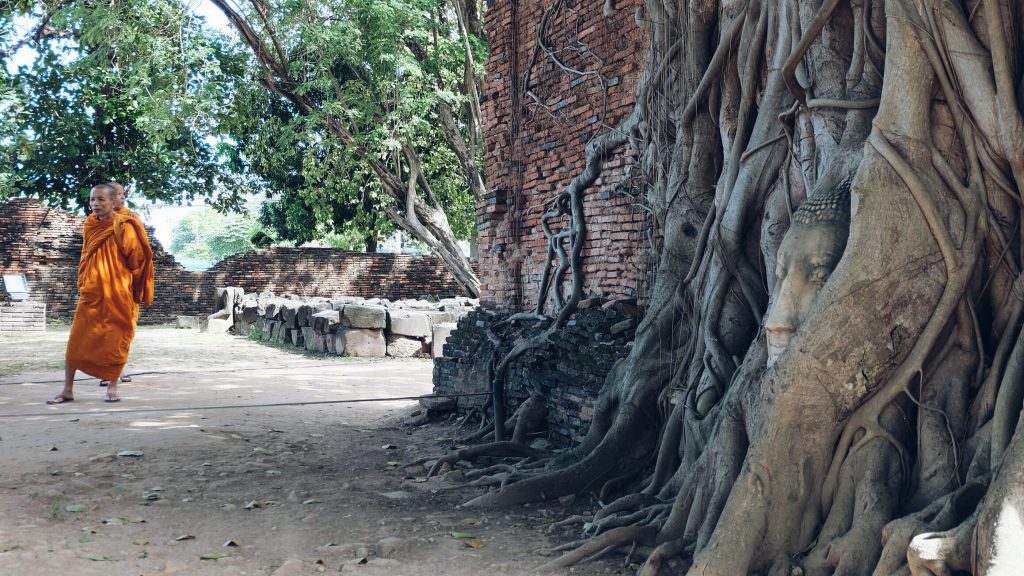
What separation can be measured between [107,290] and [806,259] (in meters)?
6.07

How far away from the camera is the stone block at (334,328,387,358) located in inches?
494

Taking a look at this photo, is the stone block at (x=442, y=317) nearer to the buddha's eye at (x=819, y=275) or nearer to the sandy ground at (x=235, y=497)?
the sandy ground at (x=235, y=497)

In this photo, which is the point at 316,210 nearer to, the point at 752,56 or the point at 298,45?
the point at 298,45

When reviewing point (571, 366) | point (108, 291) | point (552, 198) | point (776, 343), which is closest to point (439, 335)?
point (108, 291)

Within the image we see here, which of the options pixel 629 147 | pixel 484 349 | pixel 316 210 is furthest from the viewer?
pixel 316 210

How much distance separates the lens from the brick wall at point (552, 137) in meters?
5.95

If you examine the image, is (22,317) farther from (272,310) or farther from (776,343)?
(776,343)

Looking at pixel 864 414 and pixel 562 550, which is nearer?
pixel 864 414

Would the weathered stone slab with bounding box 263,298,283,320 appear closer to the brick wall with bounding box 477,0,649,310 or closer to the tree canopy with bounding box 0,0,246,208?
the tree canopy with bounding box 0,0,246,208

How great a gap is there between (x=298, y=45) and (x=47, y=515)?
38.8ft

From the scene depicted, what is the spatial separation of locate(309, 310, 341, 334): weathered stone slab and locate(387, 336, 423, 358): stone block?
0.89 metres

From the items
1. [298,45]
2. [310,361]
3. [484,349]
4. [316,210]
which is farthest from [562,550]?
[316,210]

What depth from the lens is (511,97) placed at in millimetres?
7414

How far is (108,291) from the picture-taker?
7.38 meters
